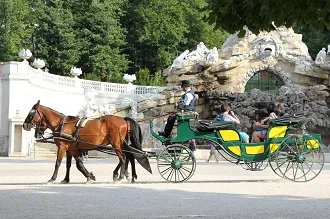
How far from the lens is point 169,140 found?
631 inches

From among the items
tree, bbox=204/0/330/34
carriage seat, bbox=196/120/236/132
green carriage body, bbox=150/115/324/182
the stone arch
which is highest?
the stone arch

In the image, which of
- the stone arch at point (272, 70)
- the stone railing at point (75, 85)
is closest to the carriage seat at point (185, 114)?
the stone railing at point (75, 85)

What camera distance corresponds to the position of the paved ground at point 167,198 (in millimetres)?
10148

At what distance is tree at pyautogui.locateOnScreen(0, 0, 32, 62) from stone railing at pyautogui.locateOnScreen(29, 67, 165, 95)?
33.8 ft

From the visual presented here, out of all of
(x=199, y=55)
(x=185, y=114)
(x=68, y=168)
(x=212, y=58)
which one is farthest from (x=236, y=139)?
(x=199, y=55)

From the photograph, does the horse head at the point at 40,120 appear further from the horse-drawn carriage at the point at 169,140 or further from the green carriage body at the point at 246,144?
the green carriage body at the point at 246,144

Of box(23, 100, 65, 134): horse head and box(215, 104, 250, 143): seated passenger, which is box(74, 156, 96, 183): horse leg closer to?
box(23, 100, 65, 134): horse head

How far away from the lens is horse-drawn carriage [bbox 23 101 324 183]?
619 inches

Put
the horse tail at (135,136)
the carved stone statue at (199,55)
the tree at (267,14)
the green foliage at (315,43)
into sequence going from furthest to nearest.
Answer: the green foliage at (315,43)
the carved stone statue at (199,55)
the horse tail at (135,136)
the tree at (267,14)

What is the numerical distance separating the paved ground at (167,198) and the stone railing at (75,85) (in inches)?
764

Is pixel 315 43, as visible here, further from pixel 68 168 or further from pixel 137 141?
pixel 68 168

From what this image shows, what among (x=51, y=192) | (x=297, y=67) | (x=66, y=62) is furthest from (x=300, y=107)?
(x=51, y=192)

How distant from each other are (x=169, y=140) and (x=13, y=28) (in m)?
37.3

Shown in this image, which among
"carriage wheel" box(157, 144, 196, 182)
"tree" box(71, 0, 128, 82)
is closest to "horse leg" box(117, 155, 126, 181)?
"carriage wheel" box(157, 144, 196, 182)
